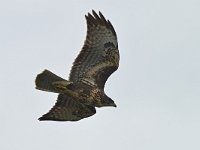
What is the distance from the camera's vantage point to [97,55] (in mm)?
18422

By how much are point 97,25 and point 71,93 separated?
1.86m

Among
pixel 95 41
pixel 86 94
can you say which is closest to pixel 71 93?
pixel 86 94

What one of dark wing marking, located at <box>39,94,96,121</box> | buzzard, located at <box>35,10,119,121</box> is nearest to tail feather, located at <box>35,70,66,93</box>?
buzzard, located at <box>35,10,119,121</box>

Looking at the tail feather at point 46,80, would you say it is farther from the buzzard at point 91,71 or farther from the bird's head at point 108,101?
the bird's head at point 108,101

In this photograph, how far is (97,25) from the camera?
18219mm

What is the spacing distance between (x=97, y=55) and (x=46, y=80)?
1.53 meters

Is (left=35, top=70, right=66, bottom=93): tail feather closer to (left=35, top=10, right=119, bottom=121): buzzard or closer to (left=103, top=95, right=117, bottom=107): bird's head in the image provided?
(left=35, top=10, right=119, bottom=121): buzzard

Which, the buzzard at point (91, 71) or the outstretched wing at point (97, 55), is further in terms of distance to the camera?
the outstretched wing at point (97, 55)

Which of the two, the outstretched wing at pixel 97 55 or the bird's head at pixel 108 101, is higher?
the outstretched wing at pixel 97 55

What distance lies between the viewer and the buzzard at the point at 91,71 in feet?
58.4

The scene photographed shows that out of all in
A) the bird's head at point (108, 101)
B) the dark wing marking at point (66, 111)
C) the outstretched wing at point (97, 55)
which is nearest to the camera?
the bird's head at point (108, 101)

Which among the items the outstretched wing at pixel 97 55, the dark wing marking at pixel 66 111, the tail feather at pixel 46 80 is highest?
the outstretched wing at pixel 97 55

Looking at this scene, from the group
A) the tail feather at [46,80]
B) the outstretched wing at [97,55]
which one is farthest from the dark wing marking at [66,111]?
the tail feather at [46,80]

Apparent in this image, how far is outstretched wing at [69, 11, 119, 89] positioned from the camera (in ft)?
59.8
